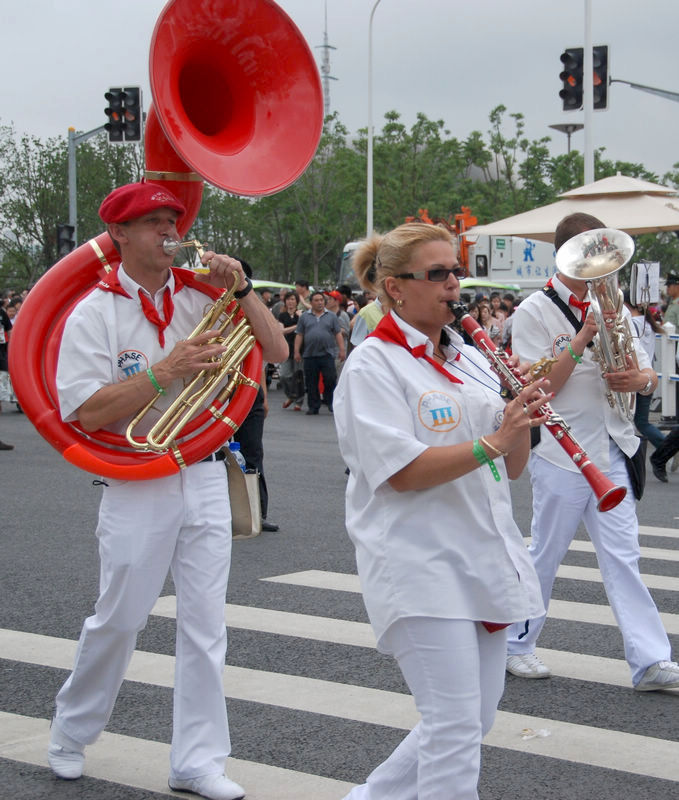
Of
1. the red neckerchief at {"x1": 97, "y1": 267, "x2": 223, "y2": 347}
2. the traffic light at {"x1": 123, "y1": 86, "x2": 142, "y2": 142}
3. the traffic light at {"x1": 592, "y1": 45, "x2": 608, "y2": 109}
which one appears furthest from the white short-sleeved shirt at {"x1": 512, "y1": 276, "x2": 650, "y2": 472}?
the traffic light at {"x1": 123, "y1": 86, "x2": 142, "y2": 142}

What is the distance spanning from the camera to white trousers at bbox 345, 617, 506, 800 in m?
2.82

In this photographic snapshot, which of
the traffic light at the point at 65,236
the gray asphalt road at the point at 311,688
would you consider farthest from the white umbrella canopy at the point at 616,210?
the traffic light at the point at 65,236

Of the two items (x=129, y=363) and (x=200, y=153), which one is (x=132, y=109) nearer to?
(x=200, y=153)

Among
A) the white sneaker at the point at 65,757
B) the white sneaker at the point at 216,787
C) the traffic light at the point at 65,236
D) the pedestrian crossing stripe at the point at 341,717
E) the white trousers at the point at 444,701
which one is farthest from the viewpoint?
the traffic light at the point at 65,236

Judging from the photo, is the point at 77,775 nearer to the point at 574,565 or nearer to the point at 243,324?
the point at 243,324

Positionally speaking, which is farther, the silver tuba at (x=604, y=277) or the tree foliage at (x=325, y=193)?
the tree foliage at (x=325, y=193)

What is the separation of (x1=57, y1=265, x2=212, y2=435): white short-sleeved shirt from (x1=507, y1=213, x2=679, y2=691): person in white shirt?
166 centimetres

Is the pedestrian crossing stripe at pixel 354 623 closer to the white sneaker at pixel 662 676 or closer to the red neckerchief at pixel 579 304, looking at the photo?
the white sneaker at pixel 662 676

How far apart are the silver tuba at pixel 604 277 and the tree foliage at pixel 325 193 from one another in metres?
38.2

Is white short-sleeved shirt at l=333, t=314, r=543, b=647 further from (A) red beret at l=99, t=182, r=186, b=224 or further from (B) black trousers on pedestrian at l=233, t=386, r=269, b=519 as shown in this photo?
(B) black trousers on pedestrian at l=233, t=386, r=269, b=519

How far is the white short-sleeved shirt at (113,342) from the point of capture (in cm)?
373

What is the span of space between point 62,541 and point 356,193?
130ft

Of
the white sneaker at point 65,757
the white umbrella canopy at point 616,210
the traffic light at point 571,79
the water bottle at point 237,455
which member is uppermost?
the traffic light at point 571,79

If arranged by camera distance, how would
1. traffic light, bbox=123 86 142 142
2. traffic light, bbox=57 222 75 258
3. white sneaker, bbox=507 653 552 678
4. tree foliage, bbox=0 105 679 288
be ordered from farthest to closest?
tree foliage, bbox=0 105 679 288 < traffic light, bbox=57 222 75 258 < traffic light, bbox=123 86 142 142 < white sneaker, bbox=507 653 552 678
